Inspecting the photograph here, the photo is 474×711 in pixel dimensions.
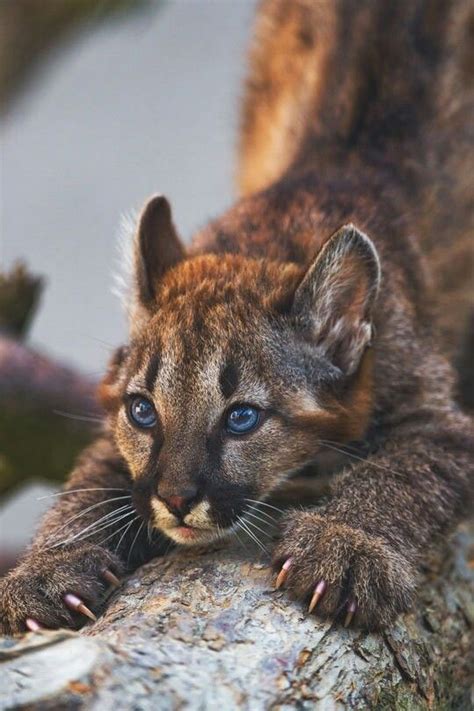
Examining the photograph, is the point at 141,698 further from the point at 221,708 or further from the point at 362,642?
the point at 362,642

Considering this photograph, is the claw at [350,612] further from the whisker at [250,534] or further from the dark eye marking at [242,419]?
the dark eye marking at [242,419]

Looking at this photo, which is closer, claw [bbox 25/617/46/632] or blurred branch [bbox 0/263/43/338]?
claw [bbox 25/617/46/632]

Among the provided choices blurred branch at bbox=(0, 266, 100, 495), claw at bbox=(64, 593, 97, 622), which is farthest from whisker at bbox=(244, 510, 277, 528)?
blurred branch at bbox=(0, 266, 100, 495)

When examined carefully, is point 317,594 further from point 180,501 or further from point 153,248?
point 153,248

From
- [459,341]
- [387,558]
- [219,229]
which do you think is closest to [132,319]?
[219,229]

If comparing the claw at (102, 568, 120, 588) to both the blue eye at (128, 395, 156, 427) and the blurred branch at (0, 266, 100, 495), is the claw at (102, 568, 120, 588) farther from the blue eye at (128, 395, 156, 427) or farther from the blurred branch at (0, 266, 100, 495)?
the blurred branch at (0, 266, 100, 495)

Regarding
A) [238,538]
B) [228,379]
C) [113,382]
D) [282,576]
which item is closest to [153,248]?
[113,382]
